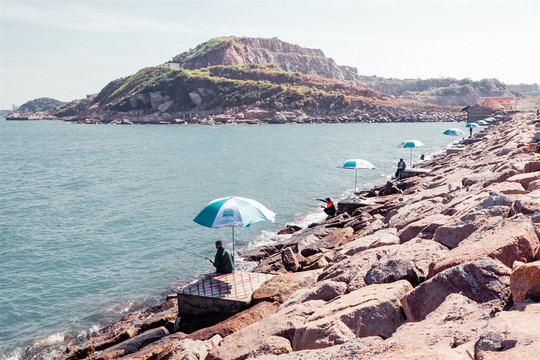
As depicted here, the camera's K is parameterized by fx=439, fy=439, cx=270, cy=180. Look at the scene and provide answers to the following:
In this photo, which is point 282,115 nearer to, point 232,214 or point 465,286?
point 232,214

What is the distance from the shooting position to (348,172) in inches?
1646

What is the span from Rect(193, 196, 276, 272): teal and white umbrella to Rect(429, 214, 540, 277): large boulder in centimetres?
537

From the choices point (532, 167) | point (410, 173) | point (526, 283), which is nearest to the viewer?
point (526, 283)

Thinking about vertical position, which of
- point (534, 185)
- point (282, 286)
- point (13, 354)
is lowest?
point (13, 354)

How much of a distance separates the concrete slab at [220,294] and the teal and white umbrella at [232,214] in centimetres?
131

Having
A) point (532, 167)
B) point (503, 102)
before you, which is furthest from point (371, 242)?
point (503, 102)

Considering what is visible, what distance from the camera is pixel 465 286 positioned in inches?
219

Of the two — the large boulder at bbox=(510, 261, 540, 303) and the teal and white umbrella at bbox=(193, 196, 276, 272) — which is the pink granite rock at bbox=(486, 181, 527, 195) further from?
the teal and white umbrella at bbox=(193, 196, 276, 272)

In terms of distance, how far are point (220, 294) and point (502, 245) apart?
613 cm

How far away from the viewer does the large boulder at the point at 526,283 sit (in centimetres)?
474

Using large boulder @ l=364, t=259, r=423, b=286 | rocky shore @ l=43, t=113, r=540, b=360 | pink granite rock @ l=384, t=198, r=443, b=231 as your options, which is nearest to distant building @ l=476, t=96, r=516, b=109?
pink granite rock @ l=384, t=198, r=443, b=231

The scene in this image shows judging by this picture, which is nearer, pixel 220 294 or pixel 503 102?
pixel 220 294

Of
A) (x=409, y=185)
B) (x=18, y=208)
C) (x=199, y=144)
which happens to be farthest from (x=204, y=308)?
(x=199, y=144)

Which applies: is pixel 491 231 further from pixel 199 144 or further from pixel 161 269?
pixel 199 144
